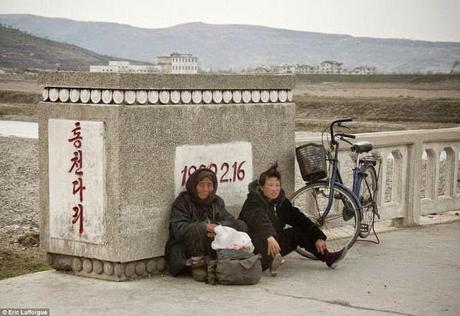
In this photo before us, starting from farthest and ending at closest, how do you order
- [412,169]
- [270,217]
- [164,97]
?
[412,169]
[270,217]
[164,97]

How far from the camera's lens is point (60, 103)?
6.80m

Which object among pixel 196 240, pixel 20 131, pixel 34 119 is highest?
pixel 34 119

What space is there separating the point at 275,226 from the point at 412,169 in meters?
2.82

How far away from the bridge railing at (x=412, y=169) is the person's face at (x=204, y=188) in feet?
6.51

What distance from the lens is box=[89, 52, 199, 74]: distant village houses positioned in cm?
704

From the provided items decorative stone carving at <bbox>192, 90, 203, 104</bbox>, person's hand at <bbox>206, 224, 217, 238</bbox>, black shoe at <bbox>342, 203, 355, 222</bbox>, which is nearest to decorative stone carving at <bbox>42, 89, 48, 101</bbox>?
decorative stone carving at <bbox>192, 90, 203, 104</bbox>

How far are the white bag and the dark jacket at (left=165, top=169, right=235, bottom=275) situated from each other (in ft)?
0.50

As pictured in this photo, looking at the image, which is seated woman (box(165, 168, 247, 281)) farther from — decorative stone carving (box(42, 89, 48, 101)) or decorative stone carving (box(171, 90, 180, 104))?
decorative stone carving (box(42, 89, 48, 101))

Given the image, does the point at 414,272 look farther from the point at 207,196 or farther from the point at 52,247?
the point at 52,247

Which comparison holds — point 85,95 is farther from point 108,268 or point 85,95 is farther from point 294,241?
point 294,241

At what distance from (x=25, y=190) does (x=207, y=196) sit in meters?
14.2

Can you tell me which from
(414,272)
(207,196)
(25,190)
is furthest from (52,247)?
(25,190)

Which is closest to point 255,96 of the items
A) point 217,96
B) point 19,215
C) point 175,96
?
point 217,96

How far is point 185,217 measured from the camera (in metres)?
6.75
